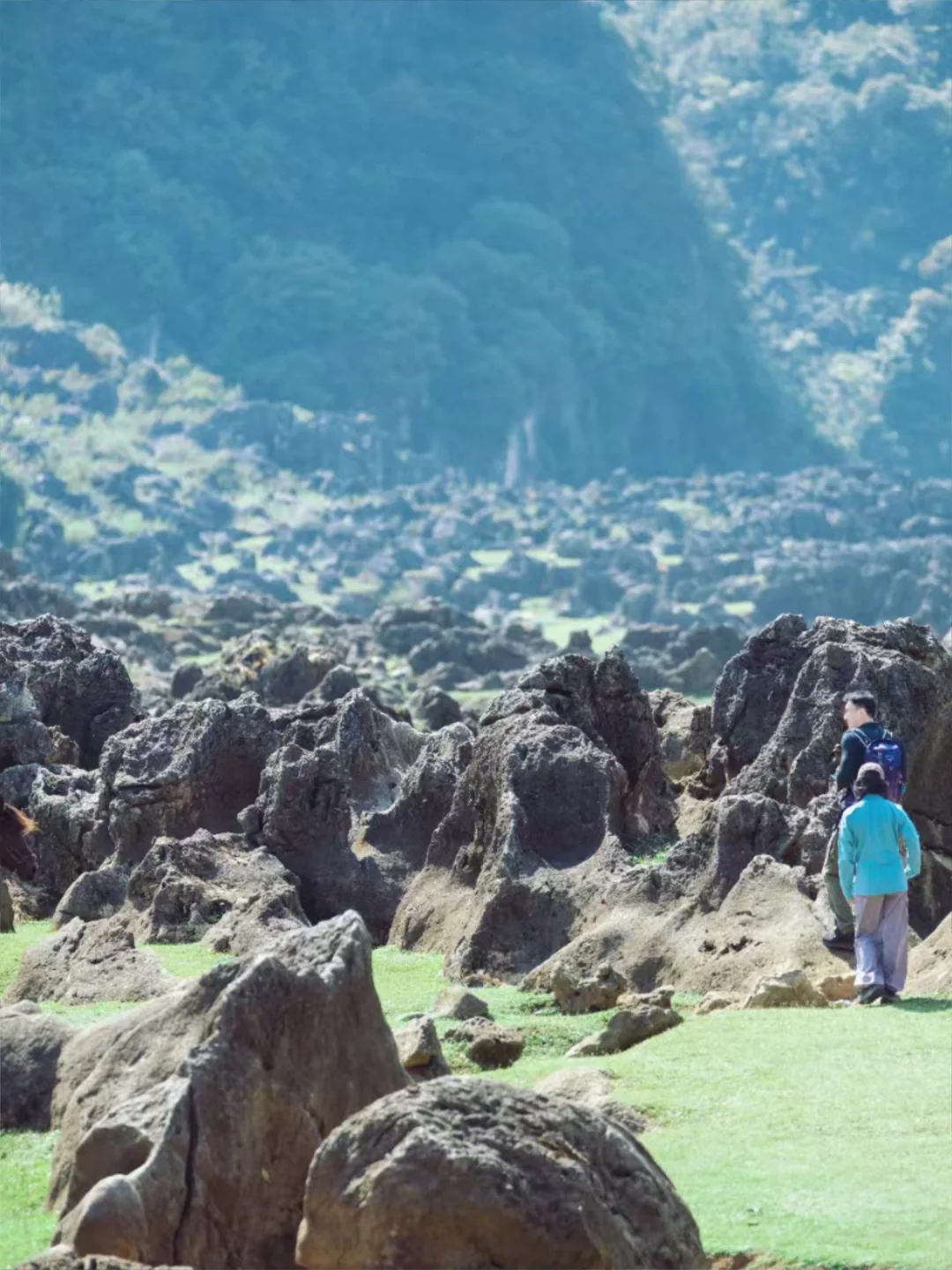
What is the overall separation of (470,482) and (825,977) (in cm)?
17275

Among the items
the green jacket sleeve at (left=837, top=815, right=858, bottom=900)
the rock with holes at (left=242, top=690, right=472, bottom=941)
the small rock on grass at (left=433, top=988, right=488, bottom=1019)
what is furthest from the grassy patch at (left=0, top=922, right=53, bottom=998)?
the green jacket sleeve at (left=837, top=815, right=858, bottom=900)

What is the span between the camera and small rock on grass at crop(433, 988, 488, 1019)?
2058 centimetres

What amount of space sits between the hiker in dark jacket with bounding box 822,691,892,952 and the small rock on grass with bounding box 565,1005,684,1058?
209 centimetres

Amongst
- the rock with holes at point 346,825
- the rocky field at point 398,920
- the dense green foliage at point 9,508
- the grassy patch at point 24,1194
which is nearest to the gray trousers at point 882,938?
the rocky field at point 398,920

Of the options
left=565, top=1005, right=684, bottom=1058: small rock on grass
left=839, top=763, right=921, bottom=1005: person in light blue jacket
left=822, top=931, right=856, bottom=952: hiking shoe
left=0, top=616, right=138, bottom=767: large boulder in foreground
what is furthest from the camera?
left=0, top=616, right=138, bottom=767: large boulder in foreground

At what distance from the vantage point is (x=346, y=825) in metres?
28.9

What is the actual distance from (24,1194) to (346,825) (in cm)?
1335

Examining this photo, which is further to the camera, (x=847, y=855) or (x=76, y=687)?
(x=76, y=687)

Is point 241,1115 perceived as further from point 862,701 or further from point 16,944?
point 16,944

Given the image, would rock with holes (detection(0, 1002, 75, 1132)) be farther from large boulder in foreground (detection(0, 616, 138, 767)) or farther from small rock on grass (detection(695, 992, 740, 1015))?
large boulder in foreground (detection(0, 616, 138, 767))

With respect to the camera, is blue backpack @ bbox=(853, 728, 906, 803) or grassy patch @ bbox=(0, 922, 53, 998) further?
grassy patch @ bbox=(0, 922, 53, 998)

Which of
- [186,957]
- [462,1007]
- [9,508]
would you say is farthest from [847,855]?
[9,508]

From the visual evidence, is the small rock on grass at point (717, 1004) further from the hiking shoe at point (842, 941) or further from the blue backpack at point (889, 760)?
the blue backpack at point (889, 760)

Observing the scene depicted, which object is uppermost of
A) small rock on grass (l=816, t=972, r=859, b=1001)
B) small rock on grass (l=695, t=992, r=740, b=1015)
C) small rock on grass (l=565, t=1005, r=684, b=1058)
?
small rock on grass (l=816, t=972, r=859, b=1001)
